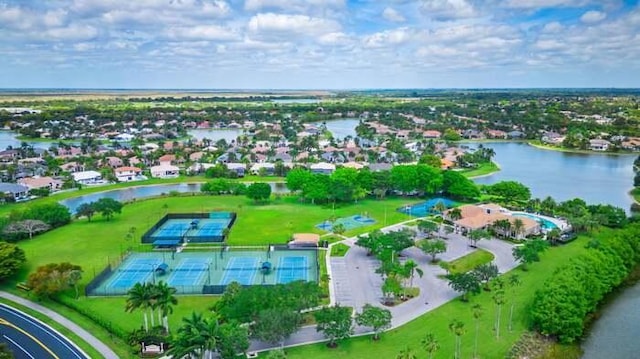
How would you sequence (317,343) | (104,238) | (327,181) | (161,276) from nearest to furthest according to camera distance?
(317,343), (161,276), (104,238), (327,181)

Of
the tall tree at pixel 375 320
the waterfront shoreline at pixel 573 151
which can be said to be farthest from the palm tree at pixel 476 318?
the waterfront shoreline at pixel 573 151

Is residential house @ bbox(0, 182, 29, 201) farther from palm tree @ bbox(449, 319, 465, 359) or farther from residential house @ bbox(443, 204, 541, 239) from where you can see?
palm tree @ bbox(449, 319, 465, 359)

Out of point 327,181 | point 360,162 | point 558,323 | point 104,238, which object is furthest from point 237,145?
point 558,323

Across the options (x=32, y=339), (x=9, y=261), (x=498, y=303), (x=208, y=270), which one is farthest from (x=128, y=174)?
(x=498, y=303)

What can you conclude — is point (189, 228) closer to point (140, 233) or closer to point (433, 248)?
point (140, 233)

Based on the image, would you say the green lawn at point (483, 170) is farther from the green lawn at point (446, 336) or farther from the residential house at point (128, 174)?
the residential house at point (128, 174)

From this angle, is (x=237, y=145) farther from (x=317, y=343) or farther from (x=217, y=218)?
(x=317, y=343)
